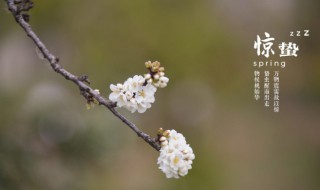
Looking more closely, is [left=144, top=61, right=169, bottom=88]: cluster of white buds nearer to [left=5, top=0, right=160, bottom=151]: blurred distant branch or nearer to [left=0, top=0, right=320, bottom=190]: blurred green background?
[left=5, top=0, right=160, bottom=151]: blurred distant branch

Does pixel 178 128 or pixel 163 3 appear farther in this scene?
pixel 178 128

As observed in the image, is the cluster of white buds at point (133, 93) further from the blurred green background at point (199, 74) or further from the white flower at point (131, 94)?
the blurred green background at point (199, 74)

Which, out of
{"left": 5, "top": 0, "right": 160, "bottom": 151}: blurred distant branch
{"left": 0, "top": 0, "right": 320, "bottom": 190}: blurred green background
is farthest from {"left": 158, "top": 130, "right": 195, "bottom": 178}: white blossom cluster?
{"left": 0, "top": 0, "right": 320, "bottom": 190}: blurred green background

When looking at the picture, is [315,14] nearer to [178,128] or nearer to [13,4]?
[178,128]

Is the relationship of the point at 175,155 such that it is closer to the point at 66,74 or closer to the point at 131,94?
the point at 131,94

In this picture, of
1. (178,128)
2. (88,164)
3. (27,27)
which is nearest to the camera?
(27,27)

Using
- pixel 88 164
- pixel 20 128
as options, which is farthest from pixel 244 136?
pixel 20 128

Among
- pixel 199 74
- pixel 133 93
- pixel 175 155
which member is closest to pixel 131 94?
pixel 133 93
